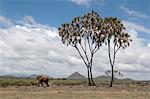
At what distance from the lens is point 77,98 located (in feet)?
118

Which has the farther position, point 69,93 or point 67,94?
point 69,93

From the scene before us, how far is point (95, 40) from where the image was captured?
3238 inches

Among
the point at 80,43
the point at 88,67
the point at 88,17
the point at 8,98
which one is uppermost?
the point at 88,17

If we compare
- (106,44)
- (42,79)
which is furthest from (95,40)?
(42,79)

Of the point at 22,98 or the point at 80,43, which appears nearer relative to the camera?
the point at 22,98

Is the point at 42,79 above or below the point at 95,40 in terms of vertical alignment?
below

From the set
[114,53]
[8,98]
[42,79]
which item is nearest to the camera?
[8,98]

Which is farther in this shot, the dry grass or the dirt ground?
the dry grass

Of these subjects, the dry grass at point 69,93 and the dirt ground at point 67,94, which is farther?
the dry grass at point 69,93

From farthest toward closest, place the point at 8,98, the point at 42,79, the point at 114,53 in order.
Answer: the point at 114,53 < the point at 42,79 < the point at 8,98

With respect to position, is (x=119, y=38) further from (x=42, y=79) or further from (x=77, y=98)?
(x=77, y=98)

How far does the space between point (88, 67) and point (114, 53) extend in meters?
6.32

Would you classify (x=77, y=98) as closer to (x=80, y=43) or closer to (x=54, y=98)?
(x=54, y=98)

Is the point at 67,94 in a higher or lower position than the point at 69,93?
lower
